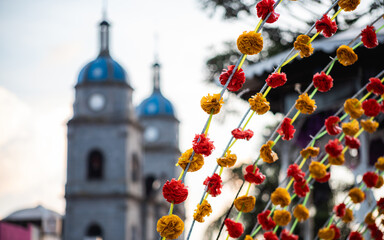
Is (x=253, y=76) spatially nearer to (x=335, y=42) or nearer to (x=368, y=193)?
(x=335, y=42)

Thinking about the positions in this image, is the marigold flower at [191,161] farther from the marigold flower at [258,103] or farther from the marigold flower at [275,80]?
the marigold flower at [275,80]

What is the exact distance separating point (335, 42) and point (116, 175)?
95.0 ft

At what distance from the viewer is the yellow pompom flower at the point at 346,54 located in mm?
3748

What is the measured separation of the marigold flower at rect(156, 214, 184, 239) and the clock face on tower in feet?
104

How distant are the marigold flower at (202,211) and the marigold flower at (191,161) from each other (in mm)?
185

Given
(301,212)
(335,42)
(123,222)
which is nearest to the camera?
(301,212)

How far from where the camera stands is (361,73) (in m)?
6.64

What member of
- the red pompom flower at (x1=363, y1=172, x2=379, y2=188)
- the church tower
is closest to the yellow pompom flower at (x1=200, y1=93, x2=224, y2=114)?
the red pompom flower at (x1=363, y1=172, x2=379, y2=188)

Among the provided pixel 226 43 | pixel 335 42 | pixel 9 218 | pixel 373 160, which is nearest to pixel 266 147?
pixel 335 42

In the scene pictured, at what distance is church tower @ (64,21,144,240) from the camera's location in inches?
1350

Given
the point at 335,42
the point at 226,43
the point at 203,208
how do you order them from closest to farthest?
the point at 203,208, the point at 335,42, the point at 226,43

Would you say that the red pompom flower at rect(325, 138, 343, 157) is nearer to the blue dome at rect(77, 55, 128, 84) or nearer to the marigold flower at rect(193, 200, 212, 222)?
the marigold flower at rect(193, 200, 212, 222)

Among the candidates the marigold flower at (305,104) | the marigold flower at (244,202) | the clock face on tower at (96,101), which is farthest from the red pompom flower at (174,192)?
the clock face on tower at (96,101)

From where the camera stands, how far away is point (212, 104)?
354 cm
